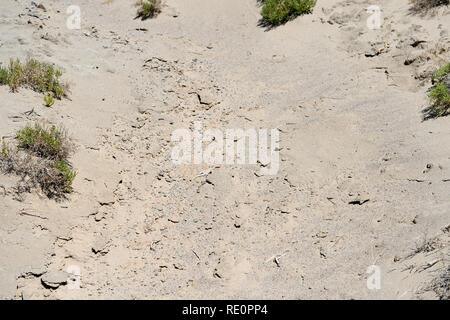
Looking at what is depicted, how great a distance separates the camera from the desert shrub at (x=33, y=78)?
21.3 ft

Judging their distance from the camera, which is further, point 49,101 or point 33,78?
point 33,78

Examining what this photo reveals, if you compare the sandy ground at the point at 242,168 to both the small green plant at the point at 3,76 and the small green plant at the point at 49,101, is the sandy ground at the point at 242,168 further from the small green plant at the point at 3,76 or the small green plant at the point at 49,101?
the small green plant at the point at 3,76

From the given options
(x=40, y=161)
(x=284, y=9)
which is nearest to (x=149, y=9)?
(x=284, y=9)

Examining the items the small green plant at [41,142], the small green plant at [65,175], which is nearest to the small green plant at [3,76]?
the small green plant at [41,142]

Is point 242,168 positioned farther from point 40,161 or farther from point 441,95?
point 441,95

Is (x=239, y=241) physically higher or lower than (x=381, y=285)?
lower

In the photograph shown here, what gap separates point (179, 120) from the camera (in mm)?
A: 7129

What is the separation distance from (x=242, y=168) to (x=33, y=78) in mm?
3706

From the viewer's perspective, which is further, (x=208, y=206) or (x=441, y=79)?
(x=441, y=79)

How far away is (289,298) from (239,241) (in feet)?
3.35

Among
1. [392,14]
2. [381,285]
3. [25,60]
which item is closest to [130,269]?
[381,285]

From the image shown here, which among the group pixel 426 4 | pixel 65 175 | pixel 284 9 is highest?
pixel 426 4

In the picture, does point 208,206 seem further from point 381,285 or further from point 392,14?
point 392,14

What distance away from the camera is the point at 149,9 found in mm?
9953
